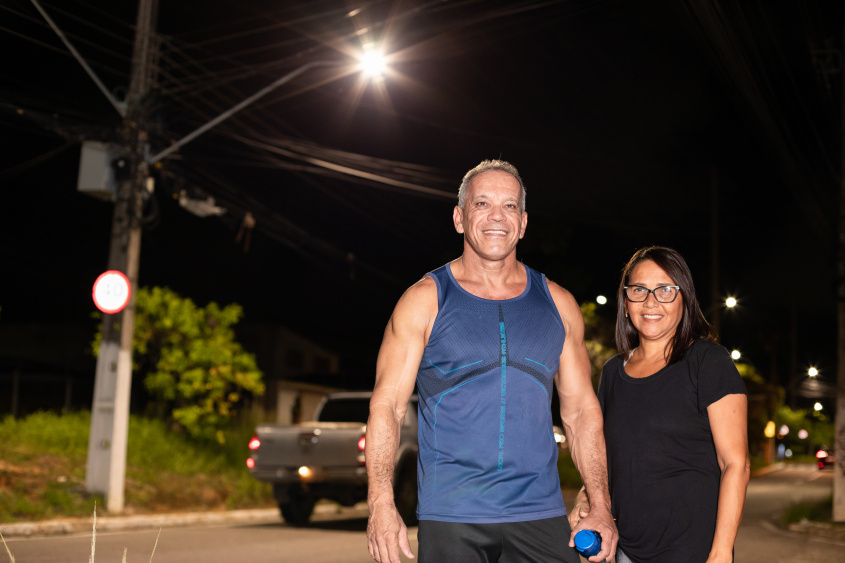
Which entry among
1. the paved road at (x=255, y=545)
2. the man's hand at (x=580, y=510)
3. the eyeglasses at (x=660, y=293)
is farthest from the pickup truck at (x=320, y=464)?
the eyeglasses at (x=660, y=293)

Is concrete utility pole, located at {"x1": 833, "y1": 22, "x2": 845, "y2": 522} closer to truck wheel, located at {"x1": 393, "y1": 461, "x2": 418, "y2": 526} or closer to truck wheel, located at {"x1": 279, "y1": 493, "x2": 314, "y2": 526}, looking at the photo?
truck wheel, located at {"x1": 393, "y1": 461, "x2": 418, "y2": 526}

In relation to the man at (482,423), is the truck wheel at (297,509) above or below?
below

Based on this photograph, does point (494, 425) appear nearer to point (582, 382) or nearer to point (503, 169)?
point (582, 382)

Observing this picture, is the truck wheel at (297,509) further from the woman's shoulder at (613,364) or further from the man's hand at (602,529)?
the man's hand at (602,529)

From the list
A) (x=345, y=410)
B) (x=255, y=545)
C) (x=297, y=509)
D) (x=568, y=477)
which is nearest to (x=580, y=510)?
(x=255, y=545)

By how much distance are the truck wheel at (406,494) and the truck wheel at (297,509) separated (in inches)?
62.3

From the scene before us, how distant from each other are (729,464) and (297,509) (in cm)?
1224

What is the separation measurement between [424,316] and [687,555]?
1.35 meters

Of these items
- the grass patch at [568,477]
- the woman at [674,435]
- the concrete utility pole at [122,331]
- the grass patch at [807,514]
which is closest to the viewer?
the woman at [674,435]

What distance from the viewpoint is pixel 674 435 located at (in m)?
3.78

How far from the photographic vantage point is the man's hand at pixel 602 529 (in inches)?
145

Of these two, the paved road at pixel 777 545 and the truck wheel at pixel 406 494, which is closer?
the paved road at pixel 777 545

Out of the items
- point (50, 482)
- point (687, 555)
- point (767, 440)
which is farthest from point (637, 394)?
point (767, 440)

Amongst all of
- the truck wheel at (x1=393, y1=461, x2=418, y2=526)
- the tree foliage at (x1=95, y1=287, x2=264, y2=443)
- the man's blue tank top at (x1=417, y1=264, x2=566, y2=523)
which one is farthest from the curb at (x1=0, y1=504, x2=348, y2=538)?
the man's blue tank top at (x1=417, y1=264, x2=566, y2=523)
